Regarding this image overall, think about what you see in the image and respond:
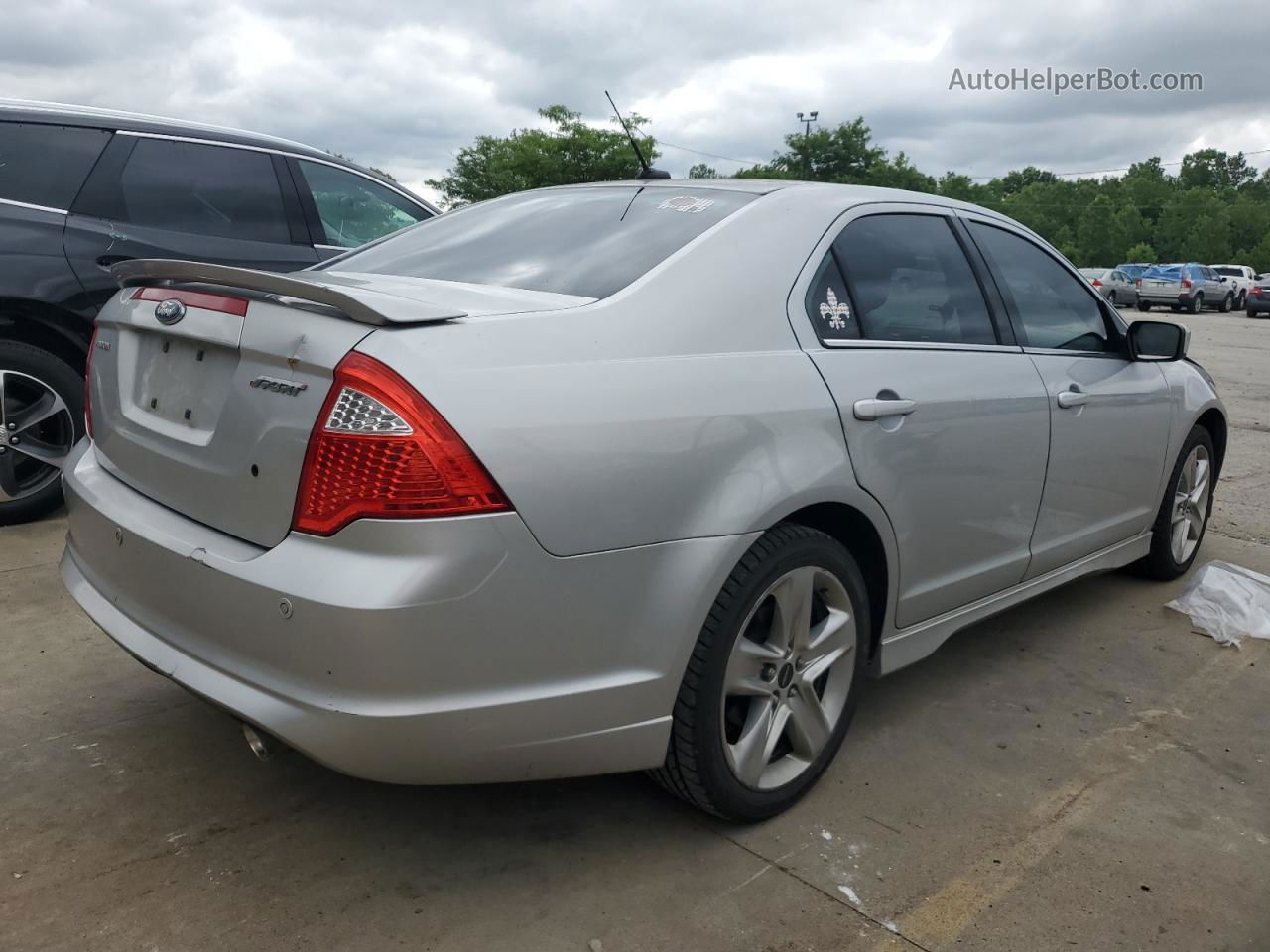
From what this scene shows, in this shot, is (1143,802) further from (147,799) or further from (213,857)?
(147,799)

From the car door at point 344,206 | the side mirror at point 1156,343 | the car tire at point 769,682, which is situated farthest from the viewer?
the car door at point 344,206

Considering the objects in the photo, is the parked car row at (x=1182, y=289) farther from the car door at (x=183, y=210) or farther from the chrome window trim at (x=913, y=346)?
the chrome window trim at (x=913, y=346)

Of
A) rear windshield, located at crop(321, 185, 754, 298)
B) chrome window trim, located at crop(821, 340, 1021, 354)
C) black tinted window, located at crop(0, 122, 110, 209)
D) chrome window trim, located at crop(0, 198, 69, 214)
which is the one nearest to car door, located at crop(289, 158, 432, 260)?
black tinted window, located at crop(0, 122, 110, 209)

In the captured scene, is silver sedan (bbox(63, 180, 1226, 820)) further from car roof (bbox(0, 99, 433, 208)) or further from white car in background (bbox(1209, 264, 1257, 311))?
white car in background (bbox(1209, 264, 1257, 311))

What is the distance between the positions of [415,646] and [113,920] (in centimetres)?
91

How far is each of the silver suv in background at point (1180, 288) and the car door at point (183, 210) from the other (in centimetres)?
3428

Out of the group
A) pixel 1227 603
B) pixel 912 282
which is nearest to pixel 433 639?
pixel 912 282

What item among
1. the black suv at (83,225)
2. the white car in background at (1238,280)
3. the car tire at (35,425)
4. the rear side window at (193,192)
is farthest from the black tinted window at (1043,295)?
the white car in background at (1238,280)

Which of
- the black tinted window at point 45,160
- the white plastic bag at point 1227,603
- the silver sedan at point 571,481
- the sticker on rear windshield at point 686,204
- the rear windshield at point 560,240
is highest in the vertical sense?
the black tinted window at point 45,160

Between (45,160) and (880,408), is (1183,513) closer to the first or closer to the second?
(880,408)

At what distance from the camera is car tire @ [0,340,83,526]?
4535 millimetres

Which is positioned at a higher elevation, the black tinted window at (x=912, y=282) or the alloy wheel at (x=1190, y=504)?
the black tinted window at (x=912, y=282)

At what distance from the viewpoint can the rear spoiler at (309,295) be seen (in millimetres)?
1967

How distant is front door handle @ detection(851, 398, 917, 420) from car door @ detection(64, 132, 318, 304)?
3614 mm
